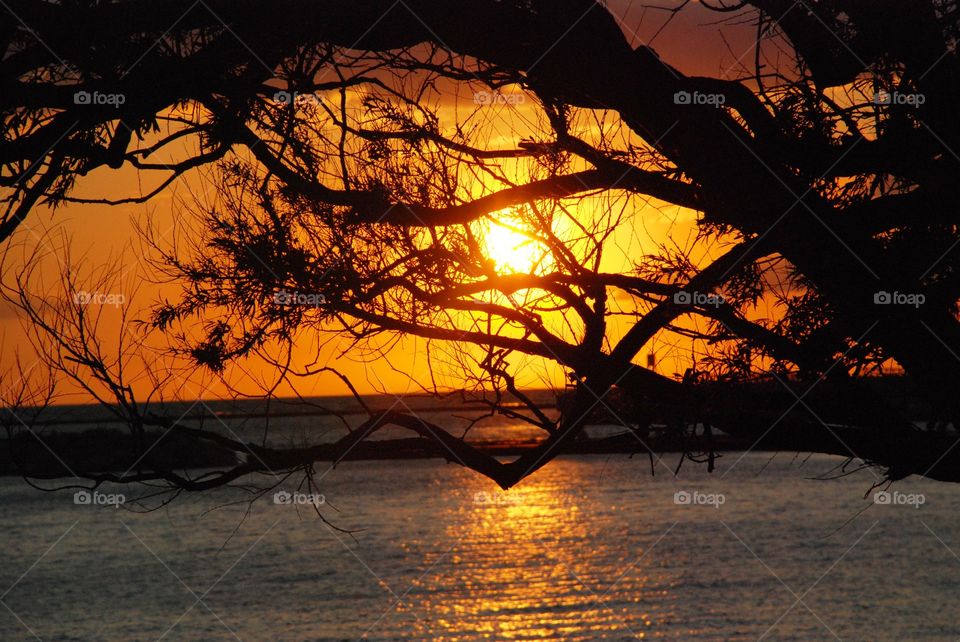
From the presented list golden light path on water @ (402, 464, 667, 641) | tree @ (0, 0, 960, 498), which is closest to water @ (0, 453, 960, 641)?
golden light path on water @ (402, 464, 667, 641)

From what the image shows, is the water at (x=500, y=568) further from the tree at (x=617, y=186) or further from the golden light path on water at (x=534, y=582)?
the tree at (x=617, y=186)

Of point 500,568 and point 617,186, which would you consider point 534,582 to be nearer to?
point 500,568

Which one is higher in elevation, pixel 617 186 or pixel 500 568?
pixel 617 186

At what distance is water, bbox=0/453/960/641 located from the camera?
24609mm

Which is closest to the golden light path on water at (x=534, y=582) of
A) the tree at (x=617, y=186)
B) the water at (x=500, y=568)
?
the water at (x=500, y=568)

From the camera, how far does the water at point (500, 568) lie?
2461cm

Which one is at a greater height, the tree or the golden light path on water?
the tree

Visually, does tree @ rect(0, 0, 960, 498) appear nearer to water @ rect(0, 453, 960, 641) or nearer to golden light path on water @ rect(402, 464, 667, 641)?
water @ rect(0, 453, 960, 641)

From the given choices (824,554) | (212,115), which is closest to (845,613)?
(824,554)

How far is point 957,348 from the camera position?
494cm

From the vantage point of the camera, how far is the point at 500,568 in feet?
104

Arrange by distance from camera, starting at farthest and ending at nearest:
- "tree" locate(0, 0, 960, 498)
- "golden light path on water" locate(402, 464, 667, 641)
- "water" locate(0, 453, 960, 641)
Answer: "water" locate(0, 453, 960, 641)
"golden light path on water" locate(402, 464, 667, 641)
"tree" locate(0, 0, 960, 498)

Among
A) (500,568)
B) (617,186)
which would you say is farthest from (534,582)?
(617,186)

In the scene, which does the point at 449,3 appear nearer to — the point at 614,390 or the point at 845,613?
the point at 614,390
